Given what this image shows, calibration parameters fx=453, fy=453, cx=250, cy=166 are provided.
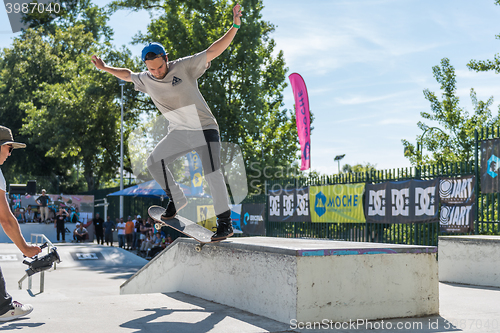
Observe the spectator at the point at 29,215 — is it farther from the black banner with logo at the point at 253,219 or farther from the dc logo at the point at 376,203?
the dc logo at the point at 376,203

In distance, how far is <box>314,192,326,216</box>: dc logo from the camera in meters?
13.4

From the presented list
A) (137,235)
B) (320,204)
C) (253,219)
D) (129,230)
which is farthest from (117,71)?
(129,230)

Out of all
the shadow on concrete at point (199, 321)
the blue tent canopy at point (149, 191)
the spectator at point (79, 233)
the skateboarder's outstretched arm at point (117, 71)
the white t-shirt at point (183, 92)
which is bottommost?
the spectator at point (79, 233)

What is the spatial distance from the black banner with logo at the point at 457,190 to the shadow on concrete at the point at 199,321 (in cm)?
671

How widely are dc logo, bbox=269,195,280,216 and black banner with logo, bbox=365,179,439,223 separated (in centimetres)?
421

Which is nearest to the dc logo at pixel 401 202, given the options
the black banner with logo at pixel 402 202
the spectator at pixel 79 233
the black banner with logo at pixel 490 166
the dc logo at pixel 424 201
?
the black banner with logo at pixel 402 202

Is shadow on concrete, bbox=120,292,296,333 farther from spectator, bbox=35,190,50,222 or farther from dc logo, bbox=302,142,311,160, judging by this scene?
spectator, bbox=35,190,50,222

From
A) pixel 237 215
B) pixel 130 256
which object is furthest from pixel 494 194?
pixel 130 256

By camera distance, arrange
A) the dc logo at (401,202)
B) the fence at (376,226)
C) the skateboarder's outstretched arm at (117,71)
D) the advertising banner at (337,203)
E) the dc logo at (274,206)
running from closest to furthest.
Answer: the skateboarder's outstretched arm at (117,71)
the fence at (376,226)
the dc logo at (401,202)
the advertising banner at (337,203)
the dc logo at (274,206)

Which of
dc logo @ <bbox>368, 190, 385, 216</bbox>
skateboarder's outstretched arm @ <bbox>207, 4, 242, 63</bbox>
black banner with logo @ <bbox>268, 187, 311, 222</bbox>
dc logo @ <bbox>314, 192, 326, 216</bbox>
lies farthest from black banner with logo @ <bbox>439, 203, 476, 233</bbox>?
skateboarder's outstretched arm @ <bbox>207, 4, 242, 63</bbox>

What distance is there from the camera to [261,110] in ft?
77.4

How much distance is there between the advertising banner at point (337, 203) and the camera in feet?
40.2

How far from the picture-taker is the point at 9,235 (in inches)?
150

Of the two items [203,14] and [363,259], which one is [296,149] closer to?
[203,14]
